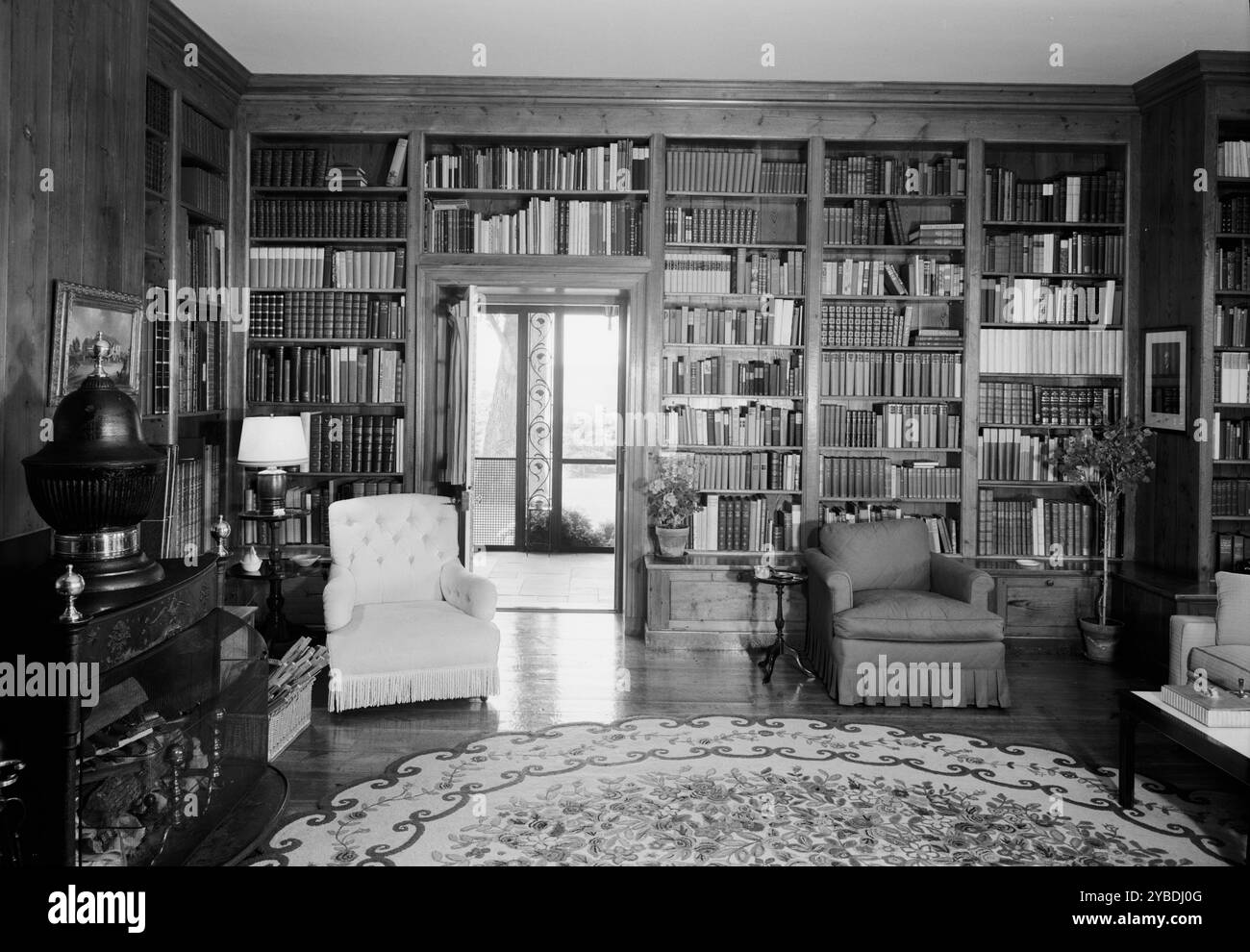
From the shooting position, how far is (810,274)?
21.8 ft

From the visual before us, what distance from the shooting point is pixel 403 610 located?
5.37 meters

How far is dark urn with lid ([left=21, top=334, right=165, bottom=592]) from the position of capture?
3.18m

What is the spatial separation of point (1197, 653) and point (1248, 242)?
293 cm

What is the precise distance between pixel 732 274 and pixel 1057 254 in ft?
6.77

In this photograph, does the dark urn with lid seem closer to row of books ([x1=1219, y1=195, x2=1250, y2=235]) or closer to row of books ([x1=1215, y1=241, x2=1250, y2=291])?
row of books ([x1=1215, y1=241, x2=1250, y2=291])

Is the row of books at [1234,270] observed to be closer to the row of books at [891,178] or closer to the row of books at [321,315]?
the row of books at [891,178]

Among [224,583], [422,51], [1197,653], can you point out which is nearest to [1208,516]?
[1197,653]

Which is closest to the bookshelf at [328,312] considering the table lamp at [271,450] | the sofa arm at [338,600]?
the table lamp at [271,450]

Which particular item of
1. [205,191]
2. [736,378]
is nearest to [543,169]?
[736,378]

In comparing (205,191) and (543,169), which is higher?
(543,169)

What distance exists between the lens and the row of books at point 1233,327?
614cm

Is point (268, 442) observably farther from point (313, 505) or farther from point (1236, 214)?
point (1236, 214)

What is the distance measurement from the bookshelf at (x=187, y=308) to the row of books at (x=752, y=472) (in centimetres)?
303
